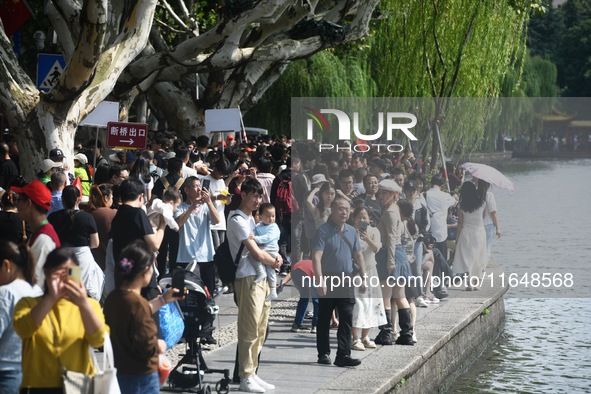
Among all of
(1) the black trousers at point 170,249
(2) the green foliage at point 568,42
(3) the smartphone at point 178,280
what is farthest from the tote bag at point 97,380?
(2) the green foliage at point 568,42

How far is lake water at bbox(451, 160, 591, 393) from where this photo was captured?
43.0 feet

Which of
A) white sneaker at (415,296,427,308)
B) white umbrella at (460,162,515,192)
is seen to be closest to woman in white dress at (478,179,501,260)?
white umbrella at (460,162,515,192)

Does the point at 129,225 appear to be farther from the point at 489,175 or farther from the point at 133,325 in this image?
the point at 489,175

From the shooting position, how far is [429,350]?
11.3 m

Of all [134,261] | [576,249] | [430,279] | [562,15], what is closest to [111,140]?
[430,279]

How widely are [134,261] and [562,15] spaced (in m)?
107

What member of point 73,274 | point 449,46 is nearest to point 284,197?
point 449,46

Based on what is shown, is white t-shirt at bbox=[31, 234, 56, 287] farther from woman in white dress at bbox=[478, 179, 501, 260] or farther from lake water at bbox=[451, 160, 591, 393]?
woman in white dress at bbox=[478, 179, 501, 260]

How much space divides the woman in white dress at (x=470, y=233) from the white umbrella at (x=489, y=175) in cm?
22

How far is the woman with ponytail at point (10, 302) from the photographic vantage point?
6292mm

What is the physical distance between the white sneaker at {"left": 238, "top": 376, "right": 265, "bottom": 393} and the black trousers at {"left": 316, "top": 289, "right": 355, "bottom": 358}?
125 cm

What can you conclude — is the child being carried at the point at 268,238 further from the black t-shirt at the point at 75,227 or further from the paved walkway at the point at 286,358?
the black t-shirt at the point at 75,227

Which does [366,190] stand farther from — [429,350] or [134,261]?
[134,261]

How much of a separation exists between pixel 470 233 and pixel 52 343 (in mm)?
8429
